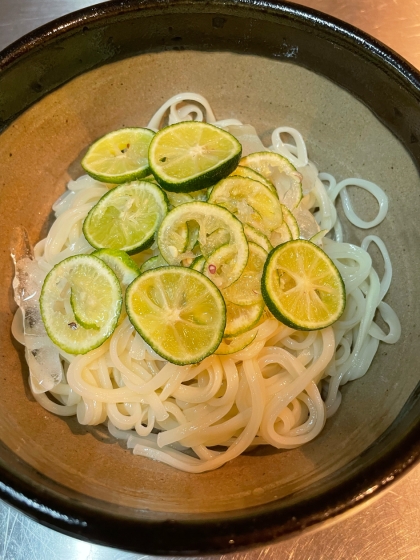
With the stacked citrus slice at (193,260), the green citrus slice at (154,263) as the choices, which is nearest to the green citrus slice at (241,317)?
the stacked citrus slice at (193,260)

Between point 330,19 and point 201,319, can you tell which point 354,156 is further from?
point 201,319

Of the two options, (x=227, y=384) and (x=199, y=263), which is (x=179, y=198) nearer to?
(x=199, y=263)

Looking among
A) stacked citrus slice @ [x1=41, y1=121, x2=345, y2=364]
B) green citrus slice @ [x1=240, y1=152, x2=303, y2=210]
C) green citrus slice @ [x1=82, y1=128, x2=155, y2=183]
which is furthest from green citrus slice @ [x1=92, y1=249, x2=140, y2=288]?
green citrus slice @ [x1=240, y1=152, x2=303, y2=210]

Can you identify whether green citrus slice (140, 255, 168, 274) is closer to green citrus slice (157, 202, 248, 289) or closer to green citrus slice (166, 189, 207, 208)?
green citrus slice (157, 202, 248, 289)

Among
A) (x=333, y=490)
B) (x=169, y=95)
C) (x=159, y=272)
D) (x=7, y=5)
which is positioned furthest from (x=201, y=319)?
(x=7, y=5)

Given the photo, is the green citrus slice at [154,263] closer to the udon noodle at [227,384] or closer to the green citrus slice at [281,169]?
the udon noodle at [227,384]
